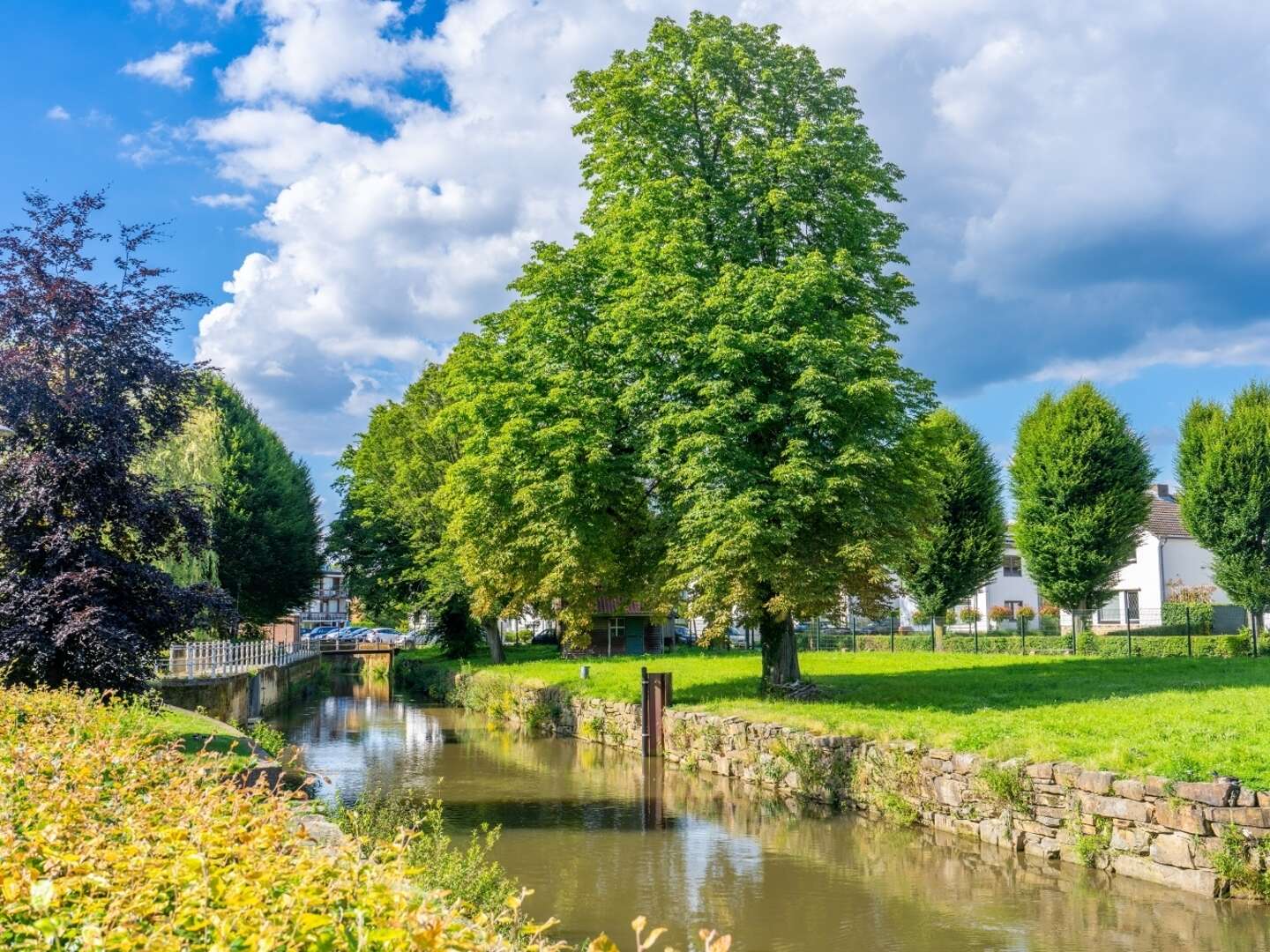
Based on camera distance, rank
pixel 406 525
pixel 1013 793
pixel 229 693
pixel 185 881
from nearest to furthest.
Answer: pixel 185 881 → pixel 1013 793 → pixel 229 693 → pixel 406 525

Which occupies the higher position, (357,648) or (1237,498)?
(1237,498)

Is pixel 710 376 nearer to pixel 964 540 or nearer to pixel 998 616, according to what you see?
pixel 964 540

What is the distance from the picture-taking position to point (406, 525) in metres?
49.0

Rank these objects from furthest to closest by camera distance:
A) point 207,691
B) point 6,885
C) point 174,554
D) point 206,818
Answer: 1. point 207,691
2. point 174,554
3. point 206,818
4. point 6,885

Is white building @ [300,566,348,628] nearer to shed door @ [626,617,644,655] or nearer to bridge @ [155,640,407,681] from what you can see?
bridge @ [155,640,407,681]

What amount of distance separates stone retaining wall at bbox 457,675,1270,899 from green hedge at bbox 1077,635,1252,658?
74.0 feet

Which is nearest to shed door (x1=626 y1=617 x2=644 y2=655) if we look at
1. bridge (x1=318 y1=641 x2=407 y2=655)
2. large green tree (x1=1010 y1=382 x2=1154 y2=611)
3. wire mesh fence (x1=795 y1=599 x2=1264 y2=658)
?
wire mesh fence (x1=795 y1=599 x2=1264 y2=658)

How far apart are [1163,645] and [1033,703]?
65.4 ft

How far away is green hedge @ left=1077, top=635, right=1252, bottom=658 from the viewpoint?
35.5m

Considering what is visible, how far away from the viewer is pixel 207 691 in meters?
26.0

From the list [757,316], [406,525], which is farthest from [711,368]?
[406,525]

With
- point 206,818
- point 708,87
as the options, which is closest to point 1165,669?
point 708,87

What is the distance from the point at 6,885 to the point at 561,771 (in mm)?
18666

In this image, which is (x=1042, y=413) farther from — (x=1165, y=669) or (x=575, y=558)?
(x=575, y=558)
